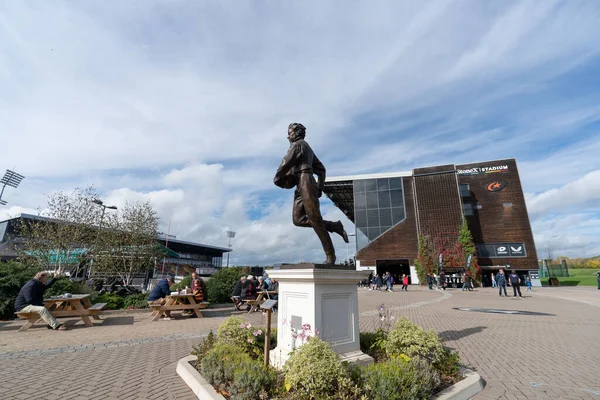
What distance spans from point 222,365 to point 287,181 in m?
2.88

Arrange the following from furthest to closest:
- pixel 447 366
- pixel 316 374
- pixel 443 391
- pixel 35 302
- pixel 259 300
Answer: pixel 259 300 → pixel 35 302 → pixel 447 366 → pixel 443 391 → pixel 316 374

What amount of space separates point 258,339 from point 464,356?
12.6 ft

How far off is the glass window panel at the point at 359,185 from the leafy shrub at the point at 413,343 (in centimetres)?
3454

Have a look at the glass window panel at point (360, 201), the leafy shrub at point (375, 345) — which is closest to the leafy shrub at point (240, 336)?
the leafy shrub at point (375, 345)

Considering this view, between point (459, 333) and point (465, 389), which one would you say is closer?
point (465, 389)

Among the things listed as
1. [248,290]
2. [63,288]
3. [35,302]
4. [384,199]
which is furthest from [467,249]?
[35,302]

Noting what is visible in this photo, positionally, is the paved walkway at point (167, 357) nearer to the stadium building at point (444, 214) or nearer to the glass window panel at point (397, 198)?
the stadium building at point (444, 214)

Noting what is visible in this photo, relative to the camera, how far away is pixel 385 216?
36688 millimetres

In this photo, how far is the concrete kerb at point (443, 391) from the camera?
3365 millimetres

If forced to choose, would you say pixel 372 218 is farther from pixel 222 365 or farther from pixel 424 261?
pixel 222 365

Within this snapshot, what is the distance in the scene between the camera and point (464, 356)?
216 inches

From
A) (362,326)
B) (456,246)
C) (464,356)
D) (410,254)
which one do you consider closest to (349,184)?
(410,254)

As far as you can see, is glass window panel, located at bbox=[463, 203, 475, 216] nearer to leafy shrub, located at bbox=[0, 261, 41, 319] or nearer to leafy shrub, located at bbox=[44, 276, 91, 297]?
leafy shrub, located at bbox=[44, 276, 91, 297]

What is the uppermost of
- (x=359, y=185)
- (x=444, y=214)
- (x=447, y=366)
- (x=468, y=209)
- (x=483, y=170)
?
(x=483, y=170)
